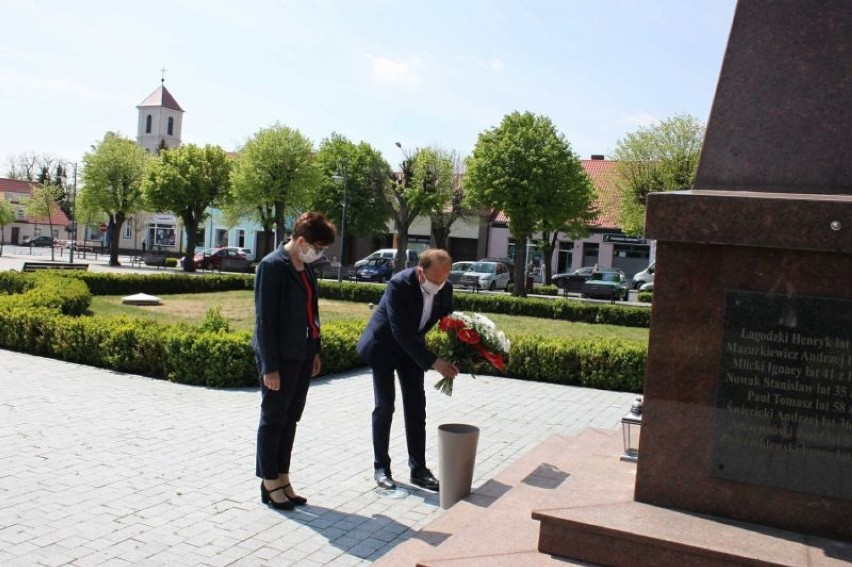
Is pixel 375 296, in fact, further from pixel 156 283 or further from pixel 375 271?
pixel 375 271

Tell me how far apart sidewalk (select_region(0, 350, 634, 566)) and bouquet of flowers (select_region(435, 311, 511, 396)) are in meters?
1.09

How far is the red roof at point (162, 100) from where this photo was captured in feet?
278

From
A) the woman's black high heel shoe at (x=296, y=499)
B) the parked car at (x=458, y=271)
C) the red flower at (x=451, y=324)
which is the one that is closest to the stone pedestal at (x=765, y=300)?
the red flower at (x=451, y=324)

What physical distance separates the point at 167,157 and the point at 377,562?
41.4 metres

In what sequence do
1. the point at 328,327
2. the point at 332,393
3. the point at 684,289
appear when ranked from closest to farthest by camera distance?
the point at 684,289, the point at 332,393, the point at 328,327

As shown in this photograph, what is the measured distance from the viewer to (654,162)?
3547 cm

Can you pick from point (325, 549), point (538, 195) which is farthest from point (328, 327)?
point (538, 195)

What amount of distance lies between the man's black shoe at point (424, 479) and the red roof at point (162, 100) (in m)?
85.8

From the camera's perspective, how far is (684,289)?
4246 millimetres

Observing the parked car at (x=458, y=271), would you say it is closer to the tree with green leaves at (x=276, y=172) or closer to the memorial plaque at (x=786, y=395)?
the tree with green leaves at (x=276, y=172)

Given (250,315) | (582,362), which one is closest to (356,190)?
(250,315)

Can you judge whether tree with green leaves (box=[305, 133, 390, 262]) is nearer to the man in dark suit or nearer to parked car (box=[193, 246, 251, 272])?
parked car (box=[193, 246, 251, 272])

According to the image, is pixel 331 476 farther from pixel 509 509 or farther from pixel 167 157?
pixel 167 157

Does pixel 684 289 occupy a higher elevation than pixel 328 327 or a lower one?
higher
